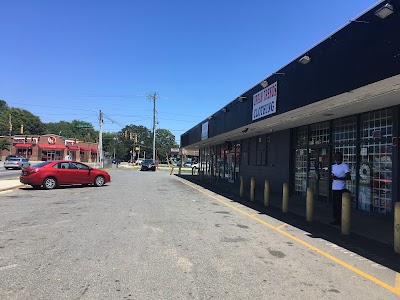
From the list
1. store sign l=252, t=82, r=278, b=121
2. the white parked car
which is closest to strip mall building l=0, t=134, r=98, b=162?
the white parked car

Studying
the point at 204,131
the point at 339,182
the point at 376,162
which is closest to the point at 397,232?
the point at 339,182

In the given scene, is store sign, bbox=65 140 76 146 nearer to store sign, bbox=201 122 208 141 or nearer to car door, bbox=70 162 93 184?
store sign, bbox=201 122 208 141

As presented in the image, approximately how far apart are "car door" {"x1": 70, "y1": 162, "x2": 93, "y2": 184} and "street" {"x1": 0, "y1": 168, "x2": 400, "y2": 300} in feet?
29.5

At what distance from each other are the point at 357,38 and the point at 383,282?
218 inches

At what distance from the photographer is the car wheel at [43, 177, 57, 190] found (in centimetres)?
1800

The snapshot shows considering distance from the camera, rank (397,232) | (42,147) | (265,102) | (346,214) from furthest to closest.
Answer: (42,147), (265,102), (346,214), (397,232)

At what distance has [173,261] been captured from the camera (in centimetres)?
587

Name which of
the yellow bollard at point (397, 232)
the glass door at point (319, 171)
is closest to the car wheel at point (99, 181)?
the glass door at point (319, 171)

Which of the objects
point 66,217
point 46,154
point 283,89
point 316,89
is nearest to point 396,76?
point 316,89

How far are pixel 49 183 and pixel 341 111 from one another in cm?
1368

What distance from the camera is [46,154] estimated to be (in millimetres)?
85188

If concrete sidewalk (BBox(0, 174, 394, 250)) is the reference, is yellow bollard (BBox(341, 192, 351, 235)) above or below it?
above

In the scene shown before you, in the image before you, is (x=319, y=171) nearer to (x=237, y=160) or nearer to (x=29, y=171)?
(x=237, y=160)

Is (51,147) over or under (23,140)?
under
